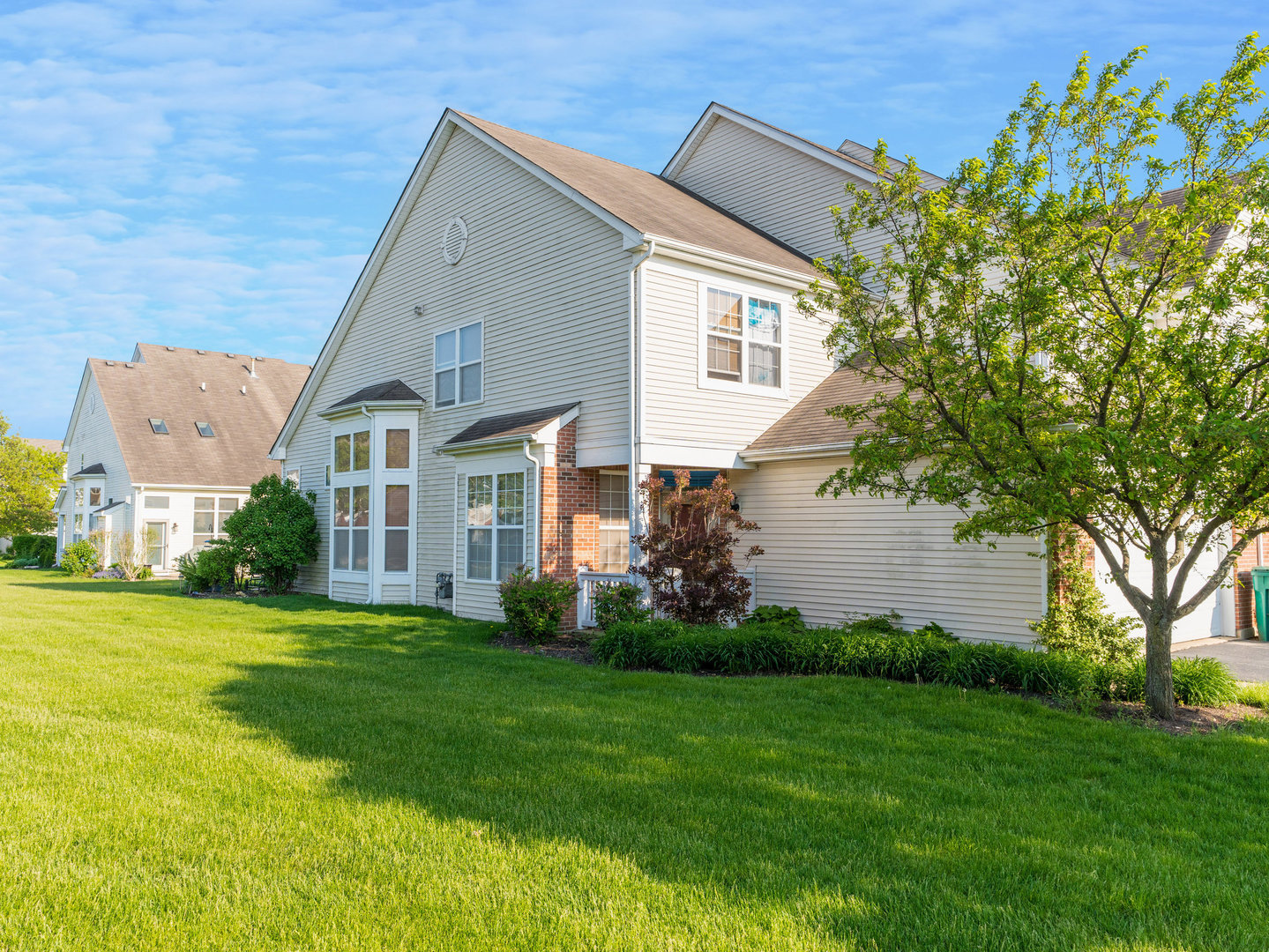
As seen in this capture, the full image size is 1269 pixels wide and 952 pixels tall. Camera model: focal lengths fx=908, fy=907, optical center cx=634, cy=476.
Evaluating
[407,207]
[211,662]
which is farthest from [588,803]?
[407,207]

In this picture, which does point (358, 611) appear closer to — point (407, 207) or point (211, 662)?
point (211, 662)

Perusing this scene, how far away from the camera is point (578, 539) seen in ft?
47.9

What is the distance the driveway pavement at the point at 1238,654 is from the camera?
10859 mm

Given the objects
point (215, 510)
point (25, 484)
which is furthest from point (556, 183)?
point (25, 484)

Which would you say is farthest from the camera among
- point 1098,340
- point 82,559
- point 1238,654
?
point 82,559

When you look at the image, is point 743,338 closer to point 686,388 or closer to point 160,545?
point 686,388

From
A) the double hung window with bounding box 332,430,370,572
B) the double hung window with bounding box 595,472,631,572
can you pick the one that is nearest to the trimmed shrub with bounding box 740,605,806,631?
the double hung window with bounding box 595,472,631,572

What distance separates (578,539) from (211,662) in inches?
228

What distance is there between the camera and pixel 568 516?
1449 centimetres

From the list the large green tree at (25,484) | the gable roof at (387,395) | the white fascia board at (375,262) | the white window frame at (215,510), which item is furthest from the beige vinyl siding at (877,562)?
the large green tree at (25,484)

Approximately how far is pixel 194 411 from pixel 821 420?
92.4 ft

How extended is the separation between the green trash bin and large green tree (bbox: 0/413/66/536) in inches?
1697

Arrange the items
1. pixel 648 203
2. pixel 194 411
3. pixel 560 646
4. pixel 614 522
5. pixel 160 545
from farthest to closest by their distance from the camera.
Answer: pixel 194 411
pixel 160 545
pixel 648 203
pixel 614 522
pixel 560 646

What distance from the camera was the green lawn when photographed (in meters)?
3.97
